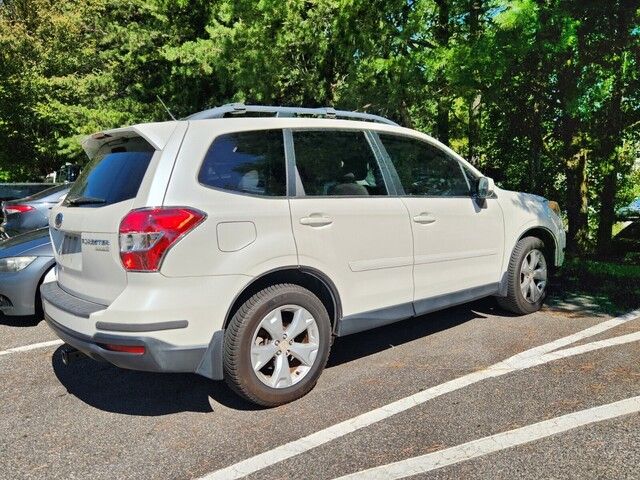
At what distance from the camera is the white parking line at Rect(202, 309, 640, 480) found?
266cm

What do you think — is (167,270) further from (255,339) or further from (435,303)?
(435,303)

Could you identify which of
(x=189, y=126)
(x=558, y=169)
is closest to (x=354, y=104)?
(x=558, y=169)

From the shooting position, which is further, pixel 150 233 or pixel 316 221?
pixel 316 221

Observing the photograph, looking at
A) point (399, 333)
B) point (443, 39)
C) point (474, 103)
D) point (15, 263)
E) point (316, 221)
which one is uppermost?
point (443, 39)

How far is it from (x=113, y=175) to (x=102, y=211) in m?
0.31

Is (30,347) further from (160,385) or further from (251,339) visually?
(251,339)

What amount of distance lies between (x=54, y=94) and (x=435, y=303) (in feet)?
69.5

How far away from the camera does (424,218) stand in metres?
4.03

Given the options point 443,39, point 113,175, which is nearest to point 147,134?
point 113,175

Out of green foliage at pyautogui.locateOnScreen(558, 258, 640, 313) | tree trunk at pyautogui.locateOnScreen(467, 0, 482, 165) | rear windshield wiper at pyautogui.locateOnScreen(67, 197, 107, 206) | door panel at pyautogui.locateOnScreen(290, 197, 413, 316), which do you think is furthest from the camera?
tree trunk at pyautogui.locateOnScreen(467, 0, 482, 165)

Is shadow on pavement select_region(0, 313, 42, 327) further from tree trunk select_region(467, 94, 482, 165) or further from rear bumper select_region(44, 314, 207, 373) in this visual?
tree trunk select_region(467, 94, 482, 165)

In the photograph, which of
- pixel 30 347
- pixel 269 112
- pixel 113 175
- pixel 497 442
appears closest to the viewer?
pixel 497 442

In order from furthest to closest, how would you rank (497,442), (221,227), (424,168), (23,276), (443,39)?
(443,39)
(23,276)
(424,168)
(221,227)
(497,442)

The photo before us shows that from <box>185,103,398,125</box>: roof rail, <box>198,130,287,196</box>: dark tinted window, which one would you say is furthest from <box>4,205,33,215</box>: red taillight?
<box>198,130,287,196</box>: dark tinted window
